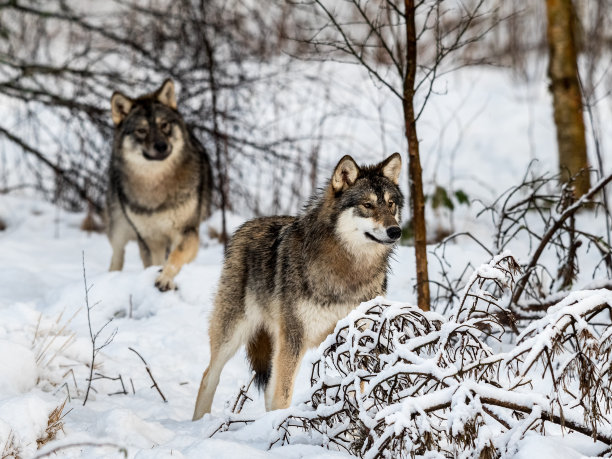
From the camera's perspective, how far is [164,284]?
22.1ft

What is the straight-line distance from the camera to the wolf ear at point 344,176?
4254 millimetres

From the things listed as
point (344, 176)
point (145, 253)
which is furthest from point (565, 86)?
point (344, 176)

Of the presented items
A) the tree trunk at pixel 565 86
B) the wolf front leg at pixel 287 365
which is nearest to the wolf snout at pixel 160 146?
the wolf front leg at pixel 287 365

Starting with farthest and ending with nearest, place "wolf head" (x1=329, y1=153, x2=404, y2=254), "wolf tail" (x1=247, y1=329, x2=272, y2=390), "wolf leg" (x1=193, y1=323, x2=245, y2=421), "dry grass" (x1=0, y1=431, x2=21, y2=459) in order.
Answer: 1. "wolf tail" (x1=247, y1=329, x2=272, y2=390)
2. "wolf leg" (x1=193, y1=323, x2=245, y2=421)
3. "wolf head" (x1=329, y1=153, x2=404, y2=254)
4. "dry grass" (x1=0, y1=431, x2=21, y2=459)

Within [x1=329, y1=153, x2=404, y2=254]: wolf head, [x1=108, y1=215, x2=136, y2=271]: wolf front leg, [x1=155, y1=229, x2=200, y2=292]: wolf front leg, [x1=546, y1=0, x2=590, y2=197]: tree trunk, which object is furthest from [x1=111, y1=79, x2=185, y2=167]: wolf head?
[x1=546, y1=0, x2=590, y2=197]: tree trunk

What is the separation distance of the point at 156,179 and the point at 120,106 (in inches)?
31.3

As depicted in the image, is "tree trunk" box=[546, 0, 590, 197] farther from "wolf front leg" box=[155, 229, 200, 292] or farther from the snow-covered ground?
"wolf front leg" box=[155, 229, 200, 292]

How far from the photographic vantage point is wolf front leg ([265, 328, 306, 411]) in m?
4.20

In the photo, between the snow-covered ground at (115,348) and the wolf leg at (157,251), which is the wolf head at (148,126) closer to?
the wolf leg at (157,251)

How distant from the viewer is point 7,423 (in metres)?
2.94

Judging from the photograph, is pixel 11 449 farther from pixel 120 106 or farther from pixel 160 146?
pixel 120 106

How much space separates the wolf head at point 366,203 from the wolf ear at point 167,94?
3.49 m

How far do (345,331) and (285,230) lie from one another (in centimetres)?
158

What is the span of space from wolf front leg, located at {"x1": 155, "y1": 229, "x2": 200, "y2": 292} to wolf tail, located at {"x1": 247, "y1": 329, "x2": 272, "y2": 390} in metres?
2.17
